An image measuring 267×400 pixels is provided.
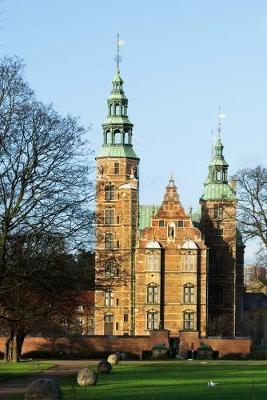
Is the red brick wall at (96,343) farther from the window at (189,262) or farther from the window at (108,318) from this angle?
the window at (108,318)

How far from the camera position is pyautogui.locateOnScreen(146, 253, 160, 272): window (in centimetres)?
10806

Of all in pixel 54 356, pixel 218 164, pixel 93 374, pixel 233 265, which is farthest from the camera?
pixel 218 164

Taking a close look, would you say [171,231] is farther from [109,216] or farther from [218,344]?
[218,344]

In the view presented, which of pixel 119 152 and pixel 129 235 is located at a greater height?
pixel 119 152

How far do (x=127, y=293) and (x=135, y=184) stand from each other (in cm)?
1111

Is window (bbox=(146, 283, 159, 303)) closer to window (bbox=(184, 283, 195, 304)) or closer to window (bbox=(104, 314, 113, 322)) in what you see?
window (bbox=(184, 283, 195, 304))

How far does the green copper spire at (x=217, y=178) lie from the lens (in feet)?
385

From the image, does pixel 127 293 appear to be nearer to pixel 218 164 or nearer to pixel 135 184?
pixel 135 184

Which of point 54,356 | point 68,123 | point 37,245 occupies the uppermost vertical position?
point 68,123

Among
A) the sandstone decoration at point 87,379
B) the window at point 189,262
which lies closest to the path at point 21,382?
the sandstone decoration at point 87,379

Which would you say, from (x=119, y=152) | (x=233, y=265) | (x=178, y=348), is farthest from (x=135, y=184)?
(x=178, y=348)

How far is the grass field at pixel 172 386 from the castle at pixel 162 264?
55.1 meters

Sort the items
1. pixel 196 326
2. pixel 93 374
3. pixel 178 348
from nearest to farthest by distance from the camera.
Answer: pixel 93 374
pixel 178 348
pixel 196 326

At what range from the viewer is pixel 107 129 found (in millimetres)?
115062
